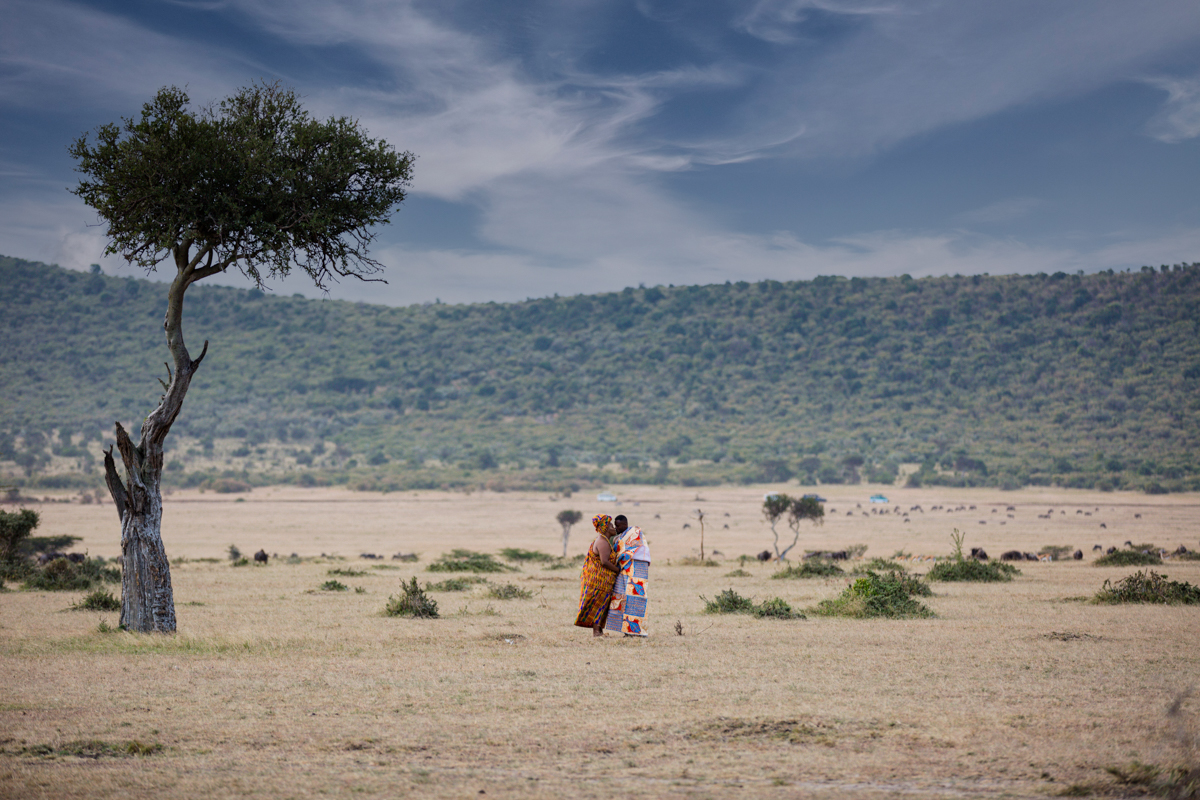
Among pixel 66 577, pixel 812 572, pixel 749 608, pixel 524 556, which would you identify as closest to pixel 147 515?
pixel 749 608

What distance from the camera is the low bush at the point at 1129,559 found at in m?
27.1

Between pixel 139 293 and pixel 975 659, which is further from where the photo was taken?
pixel 139 293

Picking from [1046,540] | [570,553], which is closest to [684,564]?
[570,553]

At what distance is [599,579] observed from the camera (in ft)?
44.3

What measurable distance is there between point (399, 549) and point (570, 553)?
315 inches

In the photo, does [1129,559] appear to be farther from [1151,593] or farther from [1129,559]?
[1151,593]

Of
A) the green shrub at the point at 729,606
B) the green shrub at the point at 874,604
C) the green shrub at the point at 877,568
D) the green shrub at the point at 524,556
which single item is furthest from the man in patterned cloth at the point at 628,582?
the green shrub at the point at 524,556

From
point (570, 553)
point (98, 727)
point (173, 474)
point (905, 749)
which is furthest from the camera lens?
point (173, 474)

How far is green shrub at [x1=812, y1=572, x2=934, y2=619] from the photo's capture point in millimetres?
16609

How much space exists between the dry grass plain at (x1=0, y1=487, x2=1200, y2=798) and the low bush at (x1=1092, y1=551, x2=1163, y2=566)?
7321 millimetres

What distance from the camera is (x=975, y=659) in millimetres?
11914

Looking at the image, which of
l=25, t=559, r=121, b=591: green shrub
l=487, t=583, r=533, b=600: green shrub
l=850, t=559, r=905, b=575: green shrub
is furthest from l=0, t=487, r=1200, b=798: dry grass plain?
l=850, t=559, r=905, b=575: green shrub

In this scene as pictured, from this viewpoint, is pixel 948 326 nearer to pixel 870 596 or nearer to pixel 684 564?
pixel 684 564

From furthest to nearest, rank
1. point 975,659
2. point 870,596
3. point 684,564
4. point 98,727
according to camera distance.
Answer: point 684,564 → point 870,596 → point 975,659 → point 98,727
